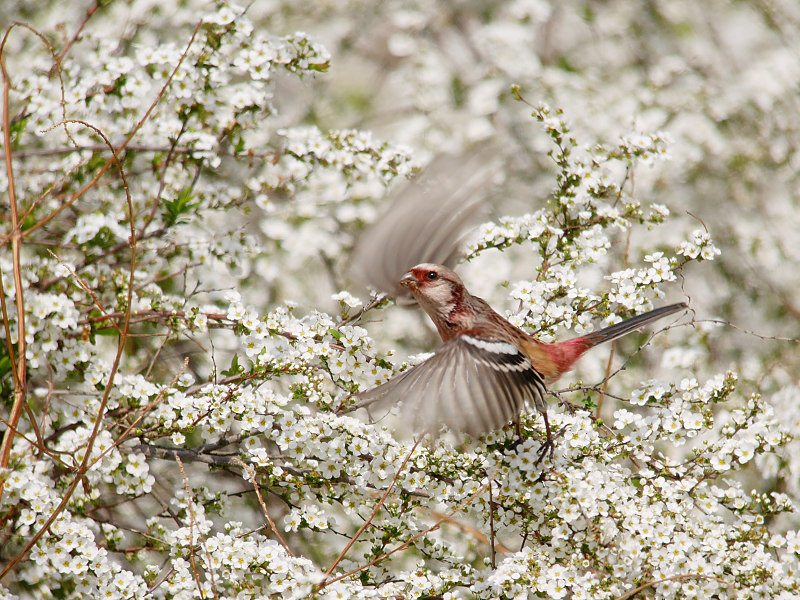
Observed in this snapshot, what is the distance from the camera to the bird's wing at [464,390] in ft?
9.49

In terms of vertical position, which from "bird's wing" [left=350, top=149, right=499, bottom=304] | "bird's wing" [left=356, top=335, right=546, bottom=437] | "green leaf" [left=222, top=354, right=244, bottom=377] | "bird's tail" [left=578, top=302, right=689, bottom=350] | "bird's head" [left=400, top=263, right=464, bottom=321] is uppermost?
"bird's wing" [left=350, top=149, right=499, bottom=304]

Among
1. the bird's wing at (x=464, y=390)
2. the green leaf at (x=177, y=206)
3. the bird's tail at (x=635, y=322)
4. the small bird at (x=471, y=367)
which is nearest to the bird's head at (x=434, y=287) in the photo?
the small bird at (x=471, y=367)

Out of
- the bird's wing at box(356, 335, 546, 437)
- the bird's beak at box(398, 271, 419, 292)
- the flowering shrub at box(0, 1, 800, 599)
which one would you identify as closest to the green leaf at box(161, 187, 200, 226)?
the flowering shrub at box(0, 1, 800, 599)

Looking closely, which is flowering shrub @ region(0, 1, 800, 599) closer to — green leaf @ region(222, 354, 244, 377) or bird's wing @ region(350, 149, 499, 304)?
green leaf @ region(222, 354, 244, 377)

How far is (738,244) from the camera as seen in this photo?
6.79m

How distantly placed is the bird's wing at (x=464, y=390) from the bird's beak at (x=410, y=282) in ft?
1.99

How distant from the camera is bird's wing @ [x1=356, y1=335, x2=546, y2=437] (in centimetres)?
289

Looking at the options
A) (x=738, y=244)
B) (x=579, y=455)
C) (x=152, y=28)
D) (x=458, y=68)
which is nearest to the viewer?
(x=579, y=455)

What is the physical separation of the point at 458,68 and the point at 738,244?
326cm

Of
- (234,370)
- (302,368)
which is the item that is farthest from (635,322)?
(234,370)

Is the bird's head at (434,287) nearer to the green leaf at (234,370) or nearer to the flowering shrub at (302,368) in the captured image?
the flowering shrub at (302,368)

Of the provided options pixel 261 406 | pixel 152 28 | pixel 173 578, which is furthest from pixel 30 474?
pixel 152 28

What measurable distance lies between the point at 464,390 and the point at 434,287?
0.97 metres

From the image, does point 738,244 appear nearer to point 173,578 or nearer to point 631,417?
point 631,417
